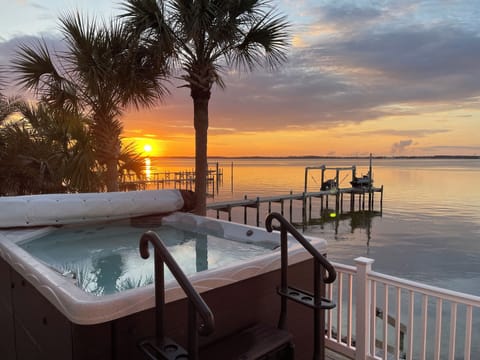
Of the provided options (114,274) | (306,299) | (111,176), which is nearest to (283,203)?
(111,176)

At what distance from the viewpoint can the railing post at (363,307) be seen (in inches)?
102

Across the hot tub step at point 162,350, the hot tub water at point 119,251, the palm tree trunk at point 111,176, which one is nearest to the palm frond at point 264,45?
the hot tub water at point 119,251

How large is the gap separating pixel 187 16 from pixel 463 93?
64.1ft

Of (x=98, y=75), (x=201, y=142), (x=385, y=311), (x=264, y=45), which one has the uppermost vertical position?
(x=264, y=45)

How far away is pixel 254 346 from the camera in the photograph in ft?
5.35

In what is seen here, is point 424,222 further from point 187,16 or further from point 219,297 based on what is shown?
point 219,297

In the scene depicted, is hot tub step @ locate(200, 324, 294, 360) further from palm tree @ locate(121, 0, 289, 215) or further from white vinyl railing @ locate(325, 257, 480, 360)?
palm tree @ locate(121, 0, 289, 215)

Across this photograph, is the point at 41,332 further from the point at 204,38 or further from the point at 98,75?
the point at 98,75

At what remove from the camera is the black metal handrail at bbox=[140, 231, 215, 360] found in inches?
42.8

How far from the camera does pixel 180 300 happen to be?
1557mm

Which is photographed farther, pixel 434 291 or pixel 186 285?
pixel 434 291

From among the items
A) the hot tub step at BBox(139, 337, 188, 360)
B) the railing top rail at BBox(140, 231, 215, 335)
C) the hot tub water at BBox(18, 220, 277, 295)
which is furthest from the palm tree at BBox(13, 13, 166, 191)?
the hot tub step at BBox(139, 337, 188, 360)

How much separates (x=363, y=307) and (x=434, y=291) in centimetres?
60

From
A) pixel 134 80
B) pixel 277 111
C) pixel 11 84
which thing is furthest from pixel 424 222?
pixel 11 84
